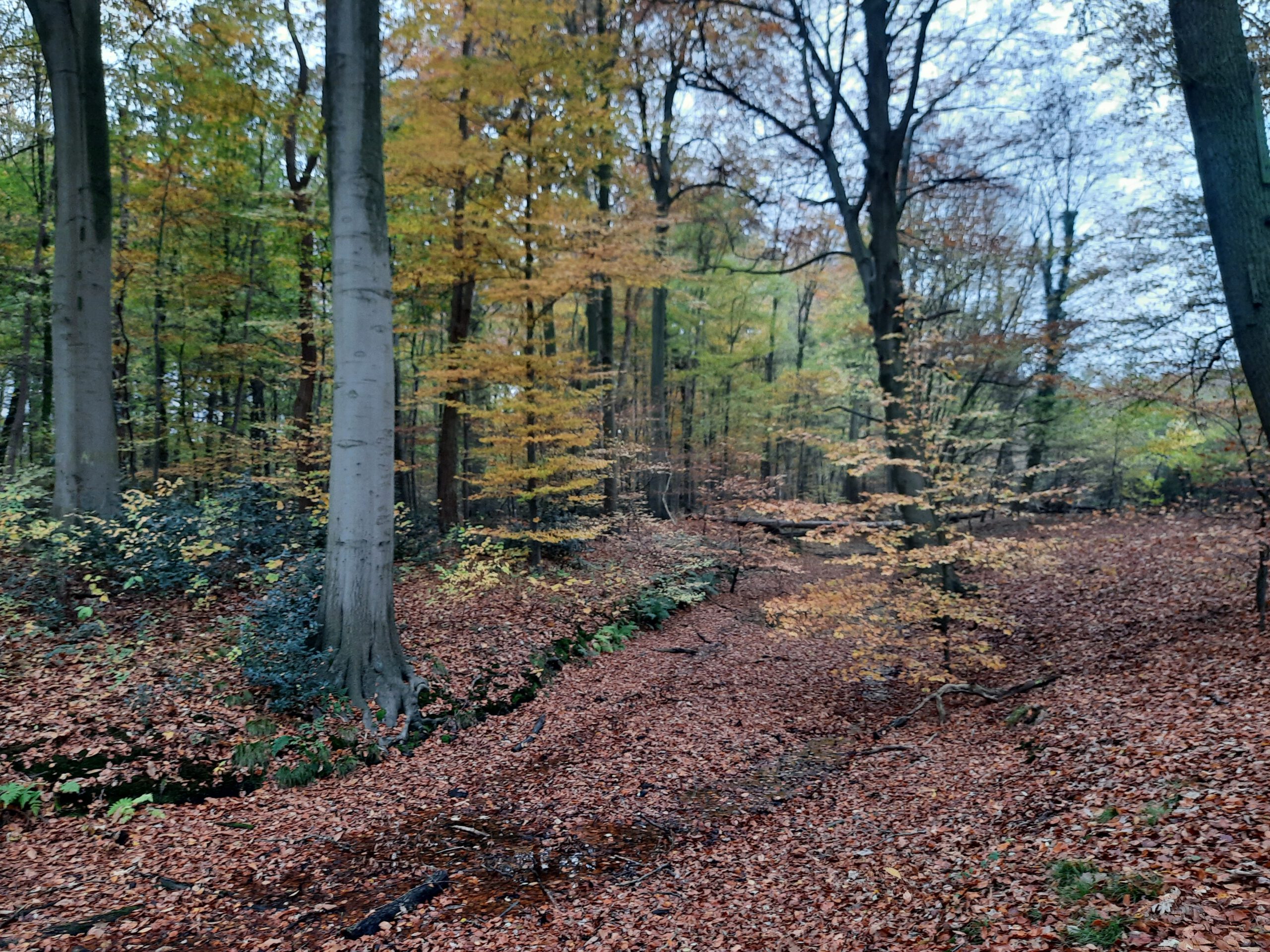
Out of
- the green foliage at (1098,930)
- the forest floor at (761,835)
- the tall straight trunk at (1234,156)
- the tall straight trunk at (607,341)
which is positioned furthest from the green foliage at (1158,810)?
the tall straight trunk at (607,341)

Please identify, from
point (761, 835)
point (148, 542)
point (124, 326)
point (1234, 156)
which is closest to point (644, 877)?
point (761, 835)

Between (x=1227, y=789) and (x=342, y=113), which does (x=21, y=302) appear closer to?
(x=342, y=113)

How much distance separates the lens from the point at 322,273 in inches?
495

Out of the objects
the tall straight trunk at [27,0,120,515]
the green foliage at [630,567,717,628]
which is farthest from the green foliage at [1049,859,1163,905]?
the tall straight trunk at [27,0,120,515]

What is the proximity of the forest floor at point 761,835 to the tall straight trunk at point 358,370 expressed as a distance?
1196mm

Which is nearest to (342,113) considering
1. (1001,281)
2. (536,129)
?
(536,129)

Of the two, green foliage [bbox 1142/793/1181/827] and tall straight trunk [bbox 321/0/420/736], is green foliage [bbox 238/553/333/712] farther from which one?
green foliage [bbox 1142/793/1181/827]

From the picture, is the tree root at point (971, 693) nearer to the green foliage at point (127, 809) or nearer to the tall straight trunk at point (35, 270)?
the green foliage at point (127, 809)

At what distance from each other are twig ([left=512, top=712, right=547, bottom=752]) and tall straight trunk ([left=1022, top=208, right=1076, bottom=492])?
11112 mm

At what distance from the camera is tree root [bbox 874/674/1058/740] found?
6.59 m

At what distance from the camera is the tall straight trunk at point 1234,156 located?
5242 mm

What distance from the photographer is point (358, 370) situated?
6.18m

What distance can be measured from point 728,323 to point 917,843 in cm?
2118

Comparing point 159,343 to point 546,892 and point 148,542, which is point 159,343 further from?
point 546,892
